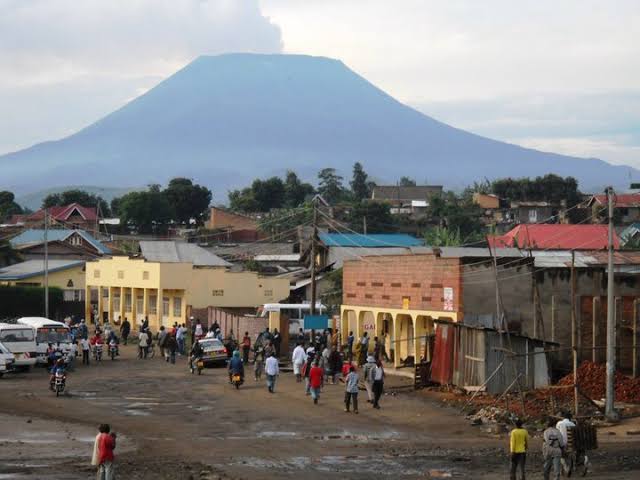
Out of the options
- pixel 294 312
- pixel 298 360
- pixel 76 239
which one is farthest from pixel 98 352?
pixel 76 239

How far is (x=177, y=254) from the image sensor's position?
72250mm

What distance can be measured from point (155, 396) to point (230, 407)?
379cm

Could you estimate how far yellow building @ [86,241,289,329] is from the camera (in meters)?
65.9

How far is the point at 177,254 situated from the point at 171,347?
2399 centimetres

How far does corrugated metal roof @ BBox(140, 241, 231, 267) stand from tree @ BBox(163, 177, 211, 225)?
6479cm

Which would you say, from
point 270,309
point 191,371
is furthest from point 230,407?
point 270,309

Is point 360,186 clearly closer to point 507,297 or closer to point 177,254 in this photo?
point 177,254

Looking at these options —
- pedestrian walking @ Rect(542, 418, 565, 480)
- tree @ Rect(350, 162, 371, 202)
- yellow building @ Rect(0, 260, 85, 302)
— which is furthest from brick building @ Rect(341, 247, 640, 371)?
tree @ Rect(350, 162, 371, 202)

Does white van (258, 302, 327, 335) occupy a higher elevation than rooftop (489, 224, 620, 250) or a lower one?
lower

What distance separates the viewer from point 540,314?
36.2 metres

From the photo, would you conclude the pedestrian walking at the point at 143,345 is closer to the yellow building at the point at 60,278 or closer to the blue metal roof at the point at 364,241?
the blue metal roof at the point at 364,241

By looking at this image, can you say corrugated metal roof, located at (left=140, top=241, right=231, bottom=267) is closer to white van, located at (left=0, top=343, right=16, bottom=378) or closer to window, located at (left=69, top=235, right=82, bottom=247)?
white van, located at (left=0, top=343, right=16, bottom=378)

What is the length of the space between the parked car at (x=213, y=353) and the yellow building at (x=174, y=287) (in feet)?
61.6

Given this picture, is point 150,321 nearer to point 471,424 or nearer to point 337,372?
point 337,372
